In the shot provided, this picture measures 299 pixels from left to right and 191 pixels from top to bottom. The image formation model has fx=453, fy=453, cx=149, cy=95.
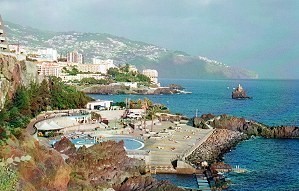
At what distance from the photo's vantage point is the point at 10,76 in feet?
160

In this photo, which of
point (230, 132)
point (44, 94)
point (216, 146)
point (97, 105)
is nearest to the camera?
point (216, 146)

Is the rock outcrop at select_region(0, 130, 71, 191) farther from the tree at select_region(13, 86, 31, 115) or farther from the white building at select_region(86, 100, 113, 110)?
the white building at select_region(86, 100, 113, 110)

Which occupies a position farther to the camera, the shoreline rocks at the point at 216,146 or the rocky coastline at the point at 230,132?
the rocky coastline at the point at 230,132

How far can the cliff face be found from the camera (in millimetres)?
46188

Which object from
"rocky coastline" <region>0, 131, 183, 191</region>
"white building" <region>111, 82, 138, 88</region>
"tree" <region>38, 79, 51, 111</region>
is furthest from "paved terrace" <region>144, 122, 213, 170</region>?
"white building" <region>111, 82, 138, 88</region>

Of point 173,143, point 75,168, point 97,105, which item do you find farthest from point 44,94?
point 75,168

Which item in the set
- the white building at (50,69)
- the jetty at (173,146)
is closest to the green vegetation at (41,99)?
the jetty at (173,146)

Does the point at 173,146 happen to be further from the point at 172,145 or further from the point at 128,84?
the point at 128,84

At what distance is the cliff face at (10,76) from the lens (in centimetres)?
4619

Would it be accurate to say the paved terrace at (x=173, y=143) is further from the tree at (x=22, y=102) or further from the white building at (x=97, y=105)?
the tree at (x=22, y=102)

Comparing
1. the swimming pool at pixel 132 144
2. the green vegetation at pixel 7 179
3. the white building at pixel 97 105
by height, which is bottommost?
the swimming pool at pixel 132 144

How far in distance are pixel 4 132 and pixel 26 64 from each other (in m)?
36.1

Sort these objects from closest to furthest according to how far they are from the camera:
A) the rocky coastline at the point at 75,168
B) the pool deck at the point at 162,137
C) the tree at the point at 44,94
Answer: the rocky coastline at the point at 75,168
the pool deck at the point at 162,137
the tree at the point at 44,94

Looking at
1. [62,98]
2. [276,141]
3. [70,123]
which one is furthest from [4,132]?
[276,141]
